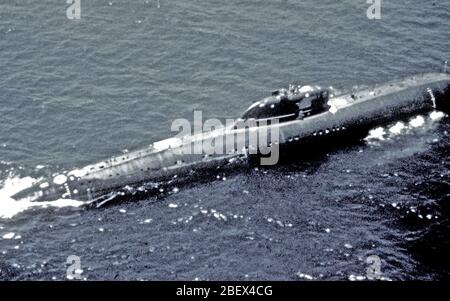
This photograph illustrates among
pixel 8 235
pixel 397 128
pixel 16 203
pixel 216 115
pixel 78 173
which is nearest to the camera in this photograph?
pixel 8 235

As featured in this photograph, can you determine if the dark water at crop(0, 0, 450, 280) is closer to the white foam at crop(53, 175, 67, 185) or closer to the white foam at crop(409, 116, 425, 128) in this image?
the white foam at crop(409, 116, 425, 128)

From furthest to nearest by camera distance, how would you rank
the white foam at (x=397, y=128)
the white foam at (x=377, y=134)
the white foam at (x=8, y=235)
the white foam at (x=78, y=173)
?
the white foam at (x=397, y=128) < the white foam at (x=377, y=134) < the white foam at (x=78, y=173) < the white foam at (x=8, y=235)

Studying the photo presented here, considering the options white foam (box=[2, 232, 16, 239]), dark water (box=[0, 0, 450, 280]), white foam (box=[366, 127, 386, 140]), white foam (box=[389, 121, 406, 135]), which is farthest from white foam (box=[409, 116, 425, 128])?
white foam (box=[2, 232, 16, 239])

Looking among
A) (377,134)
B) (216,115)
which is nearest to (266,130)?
(216,115)

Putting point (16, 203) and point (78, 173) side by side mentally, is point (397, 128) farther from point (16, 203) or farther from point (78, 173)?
point (16, 203)

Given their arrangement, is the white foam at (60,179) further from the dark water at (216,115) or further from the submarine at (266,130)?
the dark water at (216,115)

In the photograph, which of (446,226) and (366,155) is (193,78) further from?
(446,226)

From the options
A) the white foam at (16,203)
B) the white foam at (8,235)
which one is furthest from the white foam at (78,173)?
the white foam at (8,235)
